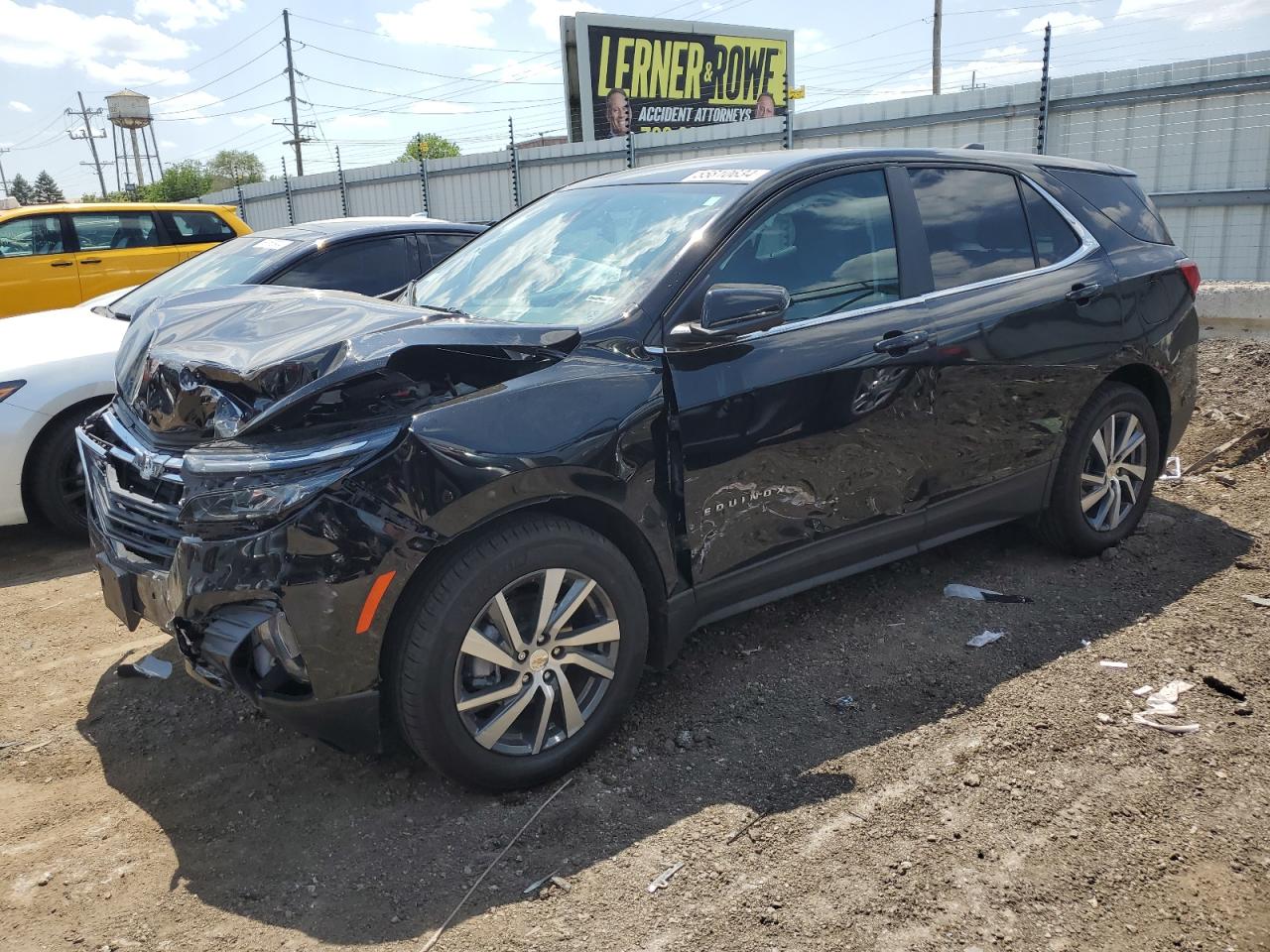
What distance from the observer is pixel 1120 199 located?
461cm

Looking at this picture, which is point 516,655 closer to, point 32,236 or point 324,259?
point 324,259

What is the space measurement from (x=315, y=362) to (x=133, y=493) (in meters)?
0.79

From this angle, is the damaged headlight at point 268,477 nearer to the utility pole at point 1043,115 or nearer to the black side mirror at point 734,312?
the black side mirror at point 734,312

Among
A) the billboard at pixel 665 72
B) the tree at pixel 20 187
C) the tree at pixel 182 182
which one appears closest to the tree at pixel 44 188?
the tree at pixel 20 187

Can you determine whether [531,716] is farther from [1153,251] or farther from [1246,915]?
[1153,251]

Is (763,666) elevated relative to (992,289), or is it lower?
lower

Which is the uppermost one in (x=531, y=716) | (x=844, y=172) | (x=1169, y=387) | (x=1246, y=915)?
(x=844, y=172)

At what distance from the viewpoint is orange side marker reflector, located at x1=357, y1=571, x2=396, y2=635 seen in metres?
2.59

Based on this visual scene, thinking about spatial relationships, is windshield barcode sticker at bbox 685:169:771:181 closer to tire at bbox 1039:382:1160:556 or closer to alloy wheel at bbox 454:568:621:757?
alloy wheel at bbox 454:568:621:757

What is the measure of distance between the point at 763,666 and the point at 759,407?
3.46ft

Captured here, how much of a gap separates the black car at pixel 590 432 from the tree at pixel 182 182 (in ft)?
239

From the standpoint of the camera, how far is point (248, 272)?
596cm

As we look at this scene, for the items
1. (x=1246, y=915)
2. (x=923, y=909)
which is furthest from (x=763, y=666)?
(x=1246, y=915)

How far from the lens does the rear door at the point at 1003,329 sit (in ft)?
12.5
